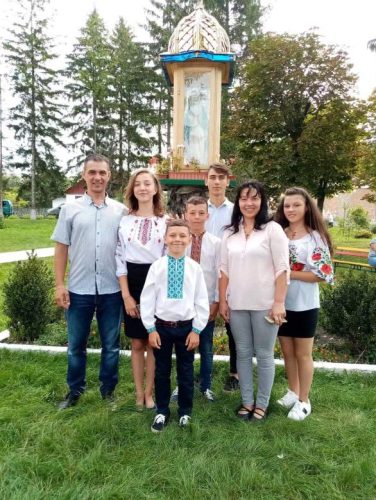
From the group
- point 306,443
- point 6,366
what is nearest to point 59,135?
point 6,366

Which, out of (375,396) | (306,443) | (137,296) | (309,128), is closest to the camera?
(306,443)

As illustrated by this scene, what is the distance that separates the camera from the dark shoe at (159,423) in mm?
2889

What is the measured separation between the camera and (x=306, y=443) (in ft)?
9.02

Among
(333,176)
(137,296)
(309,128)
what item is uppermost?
(309,128)

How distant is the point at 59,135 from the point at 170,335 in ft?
105

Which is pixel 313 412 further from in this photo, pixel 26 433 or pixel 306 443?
pixel 26 433

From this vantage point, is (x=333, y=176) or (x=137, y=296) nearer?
(x=137, y=296)

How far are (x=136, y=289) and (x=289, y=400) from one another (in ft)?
5.20

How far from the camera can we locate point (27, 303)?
4910 mm

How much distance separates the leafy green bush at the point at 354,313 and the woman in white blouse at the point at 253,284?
2002 millimetres

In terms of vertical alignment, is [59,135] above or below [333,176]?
above

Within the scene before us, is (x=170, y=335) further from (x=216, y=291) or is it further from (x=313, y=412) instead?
(x=313, y=412)

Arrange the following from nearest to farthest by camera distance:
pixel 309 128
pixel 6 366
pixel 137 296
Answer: pixel 137 296, pixel 6 366, pixel 309 128

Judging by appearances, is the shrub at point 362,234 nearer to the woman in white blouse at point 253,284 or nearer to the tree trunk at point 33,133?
the tree trunk at point 33,133
